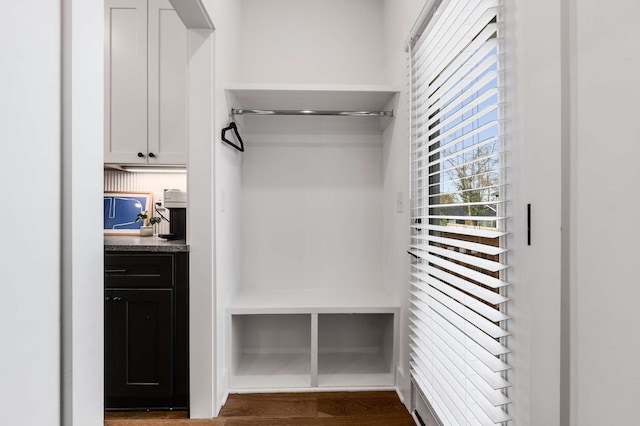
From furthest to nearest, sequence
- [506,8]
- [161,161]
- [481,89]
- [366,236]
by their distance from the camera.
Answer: [366,236] → [161,161] → [481,89] → [506,8]

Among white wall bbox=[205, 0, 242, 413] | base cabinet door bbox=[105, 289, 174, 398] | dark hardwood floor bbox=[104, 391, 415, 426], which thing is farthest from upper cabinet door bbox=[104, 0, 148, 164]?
dark hardwood floor bbox=[104, 391, 415, 426]

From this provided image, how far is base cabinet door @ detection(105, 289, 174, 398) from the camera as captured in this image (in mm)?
1849

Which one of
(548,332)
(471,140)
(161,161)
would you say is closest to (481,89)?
(471,140)

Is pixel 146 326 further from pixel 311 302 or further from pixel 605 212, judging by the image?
pixel 605 212

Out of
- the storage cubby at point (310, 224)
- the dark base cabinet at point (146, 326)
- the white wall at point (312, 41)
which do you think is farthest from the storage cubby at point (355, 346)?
the white wall at point (312, 41)

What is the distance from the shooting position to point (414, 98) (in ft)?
5.82

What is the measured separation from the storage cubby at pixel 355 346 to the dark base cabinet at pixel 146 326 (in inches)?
37.6

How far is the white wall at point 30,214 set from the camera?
0.53 metres

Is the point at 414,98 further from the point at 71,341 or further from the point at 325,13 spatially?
the point at 71,341

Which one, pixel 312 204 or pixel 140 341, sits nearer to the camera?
pixel 140 341

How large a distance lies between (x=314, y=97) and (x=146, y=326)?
5.58ft

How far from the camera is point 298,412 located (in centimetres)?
188

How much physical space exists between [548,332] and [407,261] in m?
1.11

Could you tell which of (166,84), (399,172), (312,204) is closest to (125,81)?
(166,84)
